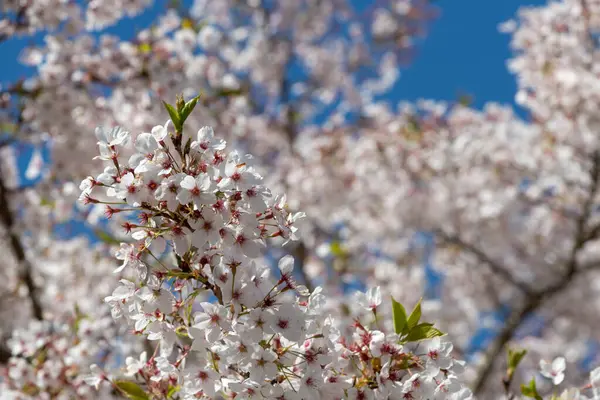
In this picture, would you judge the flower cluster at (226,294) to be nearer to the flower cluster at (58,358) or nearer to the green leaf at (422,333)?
the green leaf at (422,333)

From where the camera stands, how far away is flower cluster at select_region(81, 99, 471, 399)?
2041 millimetres

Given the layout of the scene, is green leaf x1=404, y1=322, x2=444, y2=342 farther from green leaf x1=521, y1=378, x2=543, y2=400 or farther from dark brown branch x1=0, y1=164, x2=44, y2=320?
dark brown branch x1=0, y1=164, x2=44, y2=320

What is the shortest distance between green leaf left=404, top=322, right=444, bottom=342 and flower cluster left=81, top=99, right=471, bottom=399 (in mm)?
60

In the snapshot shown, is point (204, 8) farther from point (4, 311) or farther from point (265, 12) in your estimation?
point (4, 311)

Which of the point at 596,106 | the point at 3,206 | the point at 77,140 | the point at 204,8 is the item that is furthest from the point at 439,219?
the point at 204,8

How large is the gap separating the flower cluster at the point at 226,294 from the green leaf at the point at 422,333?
0.06 meters

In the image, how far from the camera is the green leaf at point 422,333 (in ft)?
7.60

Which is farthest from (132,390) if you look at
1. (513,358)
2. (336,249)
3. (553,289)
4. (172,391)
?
(553,289)

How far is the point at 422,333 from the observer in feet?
7.63

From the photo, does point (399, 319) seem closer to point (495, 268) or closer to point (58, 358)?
point (58, 358)

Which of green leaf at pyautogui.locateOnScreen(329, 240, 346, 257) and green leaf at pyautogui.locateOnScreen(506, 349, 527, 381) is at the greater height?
green leaf at pyautogui.locateOnScreen(329, 240, 346, 257)

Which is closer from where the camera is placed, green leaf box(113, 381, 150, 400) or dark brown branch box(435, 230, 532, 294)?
green leaf box(113, 381, 150, 400)

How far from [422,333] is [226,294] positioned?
77 cm

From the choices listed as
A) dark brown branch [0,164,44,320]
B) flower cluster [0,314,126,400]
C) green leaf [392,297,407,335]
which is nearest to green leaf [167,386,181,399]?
green leaf [392,297,407,335]
